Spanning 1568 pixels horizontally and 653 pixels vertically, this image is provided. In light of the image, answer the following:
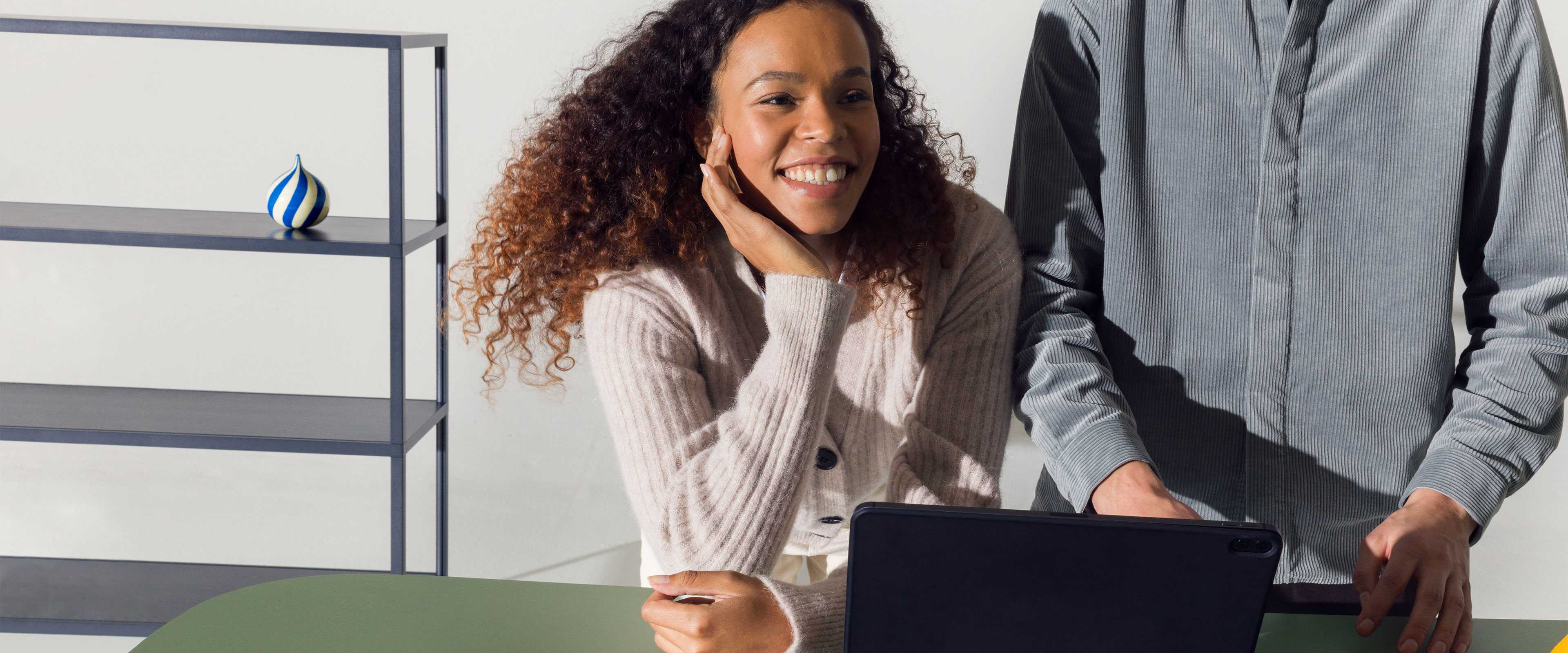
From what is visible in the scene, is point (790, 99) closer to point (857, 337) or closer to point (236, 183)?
point (857, 337)

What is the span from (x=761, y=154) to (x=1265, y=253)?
1.75 feet

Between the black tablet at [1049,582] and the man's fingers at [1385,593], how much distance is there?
0.26m

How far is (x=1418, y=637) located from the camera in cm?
98

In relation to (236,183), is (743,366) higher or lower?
lower

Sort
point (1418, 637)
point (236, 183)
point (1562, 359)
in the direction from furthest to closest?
1. point (236, 183)
2. point (1562, 359)
3. point (1418, 637)

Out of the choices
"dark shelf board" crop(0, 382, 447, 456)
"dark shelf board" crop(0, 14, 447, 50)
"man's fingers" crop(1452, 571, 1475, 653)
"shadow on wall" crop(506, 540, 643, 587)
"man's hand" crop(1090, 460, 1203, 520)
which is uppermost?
"dark shelf board" crop(0, 14, 447, 50)

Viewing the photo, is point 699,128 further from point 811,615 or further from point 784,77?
point 811,615

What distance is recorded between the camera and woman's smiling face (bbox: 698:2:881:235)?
1.25 m

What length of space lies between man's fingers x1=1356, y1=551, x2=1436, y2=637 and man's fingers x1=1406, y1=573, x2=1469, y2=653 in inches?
0.4

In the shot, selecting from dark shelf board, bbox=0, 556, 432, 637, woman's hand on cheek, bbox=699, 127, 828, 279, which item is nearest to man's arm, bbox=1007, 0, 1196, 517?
woman's hand on cheek, bbox=699, 127, 828, 279

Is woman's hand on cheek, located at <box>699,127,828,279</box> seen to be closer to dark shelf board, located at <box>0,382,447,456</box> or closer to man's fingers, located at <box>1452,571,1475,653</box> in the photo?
man's fingers, located at <box>1452,571,1475,653</box>

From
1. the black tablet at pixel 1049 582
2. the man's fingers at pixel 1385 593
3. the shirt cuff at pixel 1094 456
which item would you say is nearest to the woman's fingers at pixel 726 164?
the shirt cuff at pixel 1094 456

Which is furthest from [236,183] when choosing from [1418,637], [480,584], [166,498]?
[1418,637]

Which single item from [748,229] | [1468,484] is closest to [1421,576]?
[1468,484]
